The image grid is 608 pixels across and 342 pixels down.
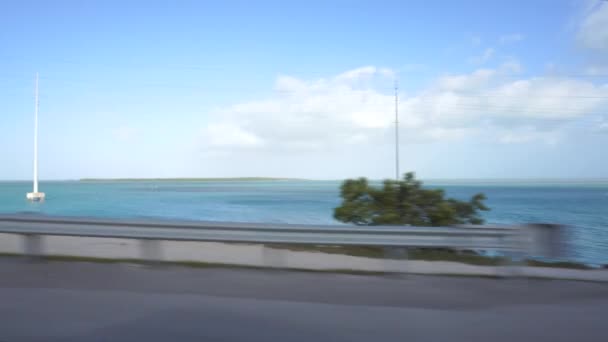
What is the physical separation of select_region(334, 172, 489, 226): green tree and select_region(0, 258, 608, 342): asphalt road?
703cm

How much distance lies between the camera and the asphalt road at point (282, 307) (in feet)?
13.5

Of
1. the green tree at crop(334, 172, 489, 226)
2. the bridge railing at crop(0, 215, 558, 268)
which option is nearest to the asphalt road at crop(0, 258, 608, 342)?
the bridge railing at crop(0, 215, 558, 268)

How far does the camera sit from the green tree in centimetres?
1312

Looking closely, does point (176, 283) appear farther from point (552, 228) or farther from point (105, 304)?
point (552, 228)

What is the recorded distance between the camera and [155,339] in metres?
3.92

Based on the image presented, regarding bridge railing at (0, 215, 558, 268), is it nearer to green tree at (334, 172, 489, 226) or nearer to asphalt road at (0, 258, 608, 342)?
asphalt road at (0, 258, 608, 342)

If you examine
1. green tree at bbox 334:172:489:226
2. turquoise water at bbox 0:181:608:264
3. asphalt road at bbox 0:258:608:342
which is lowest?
turquoise water at bbox 0:181:608:264

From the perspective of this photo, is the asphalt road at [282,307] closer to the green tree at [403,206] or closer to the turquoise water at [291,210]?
the turquoise water at [291,210]

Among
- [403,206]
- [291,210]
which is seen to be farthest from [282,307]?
[291,210]

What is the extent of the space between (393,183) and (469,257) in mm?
5073

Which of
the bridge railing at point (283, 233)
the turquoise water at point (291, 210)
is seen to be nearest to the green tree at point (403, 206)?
the turquoise water at point (291, 210)

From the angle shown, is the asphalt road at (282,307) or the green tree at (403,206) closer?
the asphalt road at (282,307)

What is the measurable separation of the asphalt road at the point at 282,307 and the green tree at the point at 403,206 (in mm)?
Result: 7026

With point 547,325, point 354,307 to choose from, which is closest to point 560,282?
point 547,325
